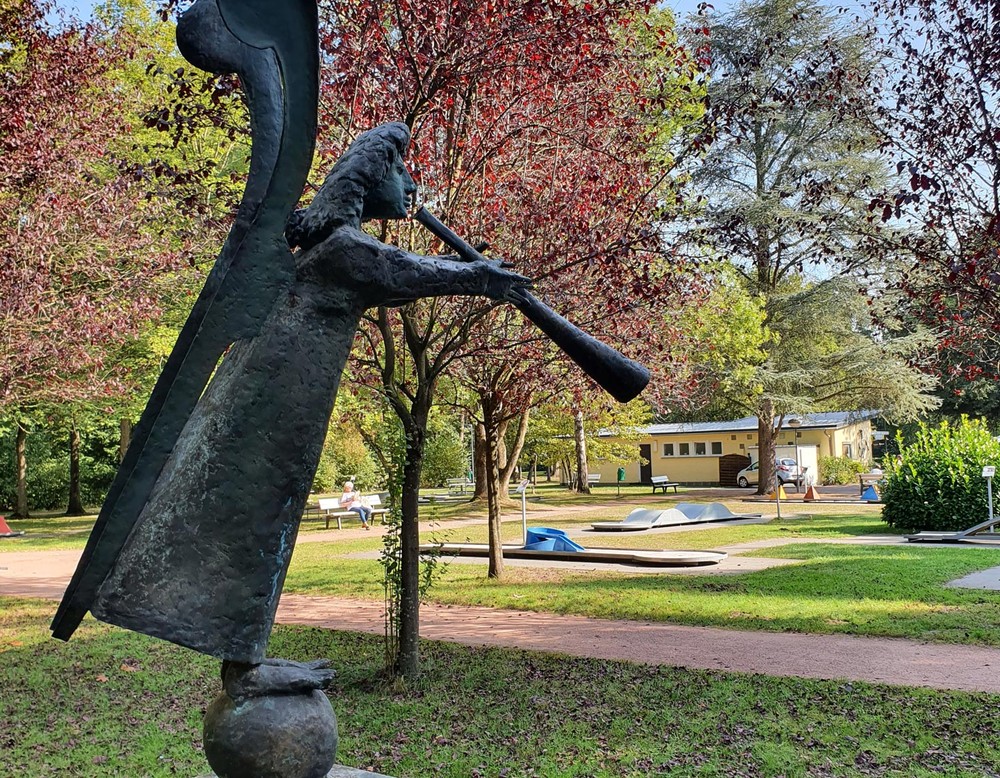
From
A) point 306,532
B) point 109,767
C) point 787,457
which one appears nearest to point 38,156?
point 109,767

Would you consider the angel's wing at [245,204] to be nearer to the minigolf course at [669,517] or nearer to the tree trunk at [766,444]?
the minigolf course at [669,517]

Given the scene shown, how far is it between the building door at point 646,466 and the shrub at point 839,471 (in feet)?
32.4

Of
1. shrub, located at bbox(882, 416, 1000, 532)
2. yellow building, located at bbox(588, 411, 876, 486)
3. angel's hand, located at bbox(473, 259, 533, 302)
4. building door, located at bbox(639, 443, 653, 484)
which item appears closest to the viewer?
angel's hand, located at bbox(473, 259, 533, 302)

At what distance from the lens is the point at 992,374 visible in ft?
28.5

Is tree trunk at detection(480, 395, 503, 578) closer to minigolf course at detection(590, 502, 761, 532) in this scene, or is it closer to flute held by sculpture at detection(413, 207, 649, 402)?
minigolf course at detection(590, 502, 761, 532)

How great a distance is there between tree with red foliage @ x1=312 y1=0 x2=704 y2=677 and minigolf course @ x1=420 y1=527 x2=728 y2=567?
600cm

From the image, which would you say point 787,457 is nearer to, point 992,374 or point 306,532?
point 306,532

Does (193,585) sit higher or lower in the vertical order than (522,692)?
higher

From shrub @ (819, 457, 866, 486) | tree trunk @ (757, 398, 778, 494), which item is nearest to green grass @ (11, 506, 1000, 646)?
tree trunk @ (757, 398, 778, 494)

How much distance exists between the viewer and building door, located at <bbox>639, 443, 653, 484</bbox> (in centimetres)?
4925

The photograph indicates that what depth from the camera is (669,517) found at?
2347cm

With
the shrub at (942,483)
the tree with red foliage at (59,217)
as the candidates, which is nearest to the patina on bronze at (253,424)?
the tree with red foliage at (59,217)

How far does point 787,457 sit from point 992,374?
115ft

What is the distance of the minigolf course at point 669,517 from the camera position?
72.7 feet
